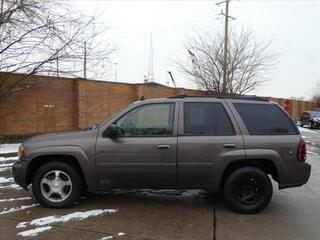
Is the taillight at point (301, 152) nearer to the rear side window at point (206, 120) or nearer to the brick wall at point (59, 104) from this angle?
the rear side window at point (206, 120)

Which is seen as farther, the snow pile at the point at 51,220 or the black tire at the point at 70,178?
the black tire at the point at 70,178

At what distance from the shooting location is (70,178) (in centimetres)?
671

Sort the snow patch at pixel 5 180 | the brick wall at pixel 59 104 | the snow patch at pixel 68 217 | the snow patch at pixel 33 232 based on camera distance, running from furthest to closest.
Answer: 1. the brick wall at pixel 59 104
2. the snow patch at pixel 5 180
3. the snow patch at pixel 68 217
4. the snow patch at pixel 33 232

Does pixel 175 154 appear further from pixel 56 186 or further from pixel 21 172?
pixel 21 172

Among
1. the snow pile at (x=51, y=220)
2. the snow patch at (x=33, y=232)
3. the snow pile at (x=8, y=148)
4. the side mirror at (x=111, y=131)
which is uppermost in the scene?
the side mirror at (x=111, y=131)

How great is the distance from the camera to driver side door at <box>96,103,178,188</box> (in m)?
6.55

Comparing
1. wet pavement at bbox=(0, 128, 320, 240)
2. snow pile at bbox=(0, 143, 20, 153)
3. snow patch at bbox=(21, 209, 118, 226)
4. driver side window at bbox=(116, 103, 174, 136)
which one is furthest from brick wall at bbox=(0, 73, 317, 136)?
snow patch at bbox=(21, 209, 118, 226)

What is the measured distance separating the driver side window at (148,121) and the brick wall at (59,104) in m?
11.7

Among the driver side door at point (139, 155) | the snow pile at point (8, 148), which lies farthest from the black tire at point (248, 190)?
the snow pile at point (8, 148)

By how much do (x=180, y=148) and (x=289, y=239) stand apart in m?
1.98

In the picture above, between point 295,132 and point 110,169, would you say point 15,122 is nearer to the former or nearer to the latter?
point 110,169

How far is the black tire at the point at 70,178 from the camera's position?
671 cm

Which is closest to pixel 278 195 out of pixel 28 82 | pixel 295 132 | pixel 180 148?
pixel 295 132

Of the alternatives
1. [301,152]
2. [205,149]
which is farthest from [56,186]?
[301,152]
